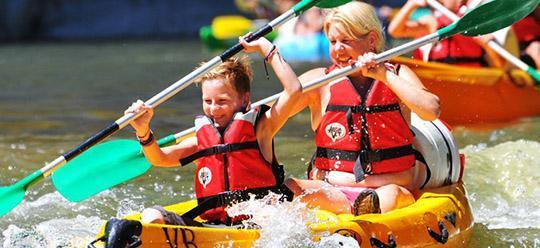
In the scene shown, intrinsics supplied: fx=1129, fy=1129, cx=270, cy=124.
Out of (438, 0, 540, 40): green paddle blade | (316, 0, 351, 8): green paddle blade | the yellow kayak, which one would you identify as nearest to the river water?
the yellow kayak

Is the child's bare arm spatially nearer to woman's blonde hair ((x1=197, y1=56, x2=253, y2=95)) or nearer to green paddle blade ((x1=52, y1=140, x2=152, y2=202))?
woman's blonde hair ((x1=197, y1=56, x2=253, y2=95))

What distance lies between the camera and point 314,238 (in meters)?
3.84

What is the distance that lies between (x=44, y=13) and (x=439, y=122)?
60.1 ft

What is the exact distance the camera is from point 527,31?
8.35 metres

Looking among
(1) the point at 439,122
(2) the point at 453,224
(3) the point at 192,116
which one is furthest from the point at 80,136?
(2) the point at 453,224

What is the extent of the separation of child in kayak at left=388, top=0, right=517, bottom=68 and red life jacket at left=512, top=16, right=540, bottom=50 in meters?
0.34

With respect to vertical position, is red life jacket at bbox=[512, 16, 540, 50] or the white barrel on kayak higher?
the white barrel on kayak

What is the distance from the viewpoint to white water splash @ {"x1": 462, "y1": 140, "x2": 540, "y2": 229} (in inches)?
205

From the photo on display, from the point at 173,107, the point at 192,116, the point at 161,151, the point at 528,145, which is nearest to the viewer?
the point at 161,151

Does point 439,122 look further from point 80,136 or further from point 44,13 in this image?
point 44,13

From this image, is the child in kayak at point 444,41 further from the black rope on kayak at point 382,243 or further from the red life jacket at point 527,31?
the black rope on kayak at point 382,243

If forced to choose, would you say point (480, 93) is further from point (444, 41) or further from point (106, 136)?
point (106, 136)

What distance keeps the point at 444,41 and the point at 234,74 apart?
4.10 m

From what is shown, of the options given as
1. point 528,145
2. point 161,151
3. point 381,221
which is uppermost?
point 161,151
